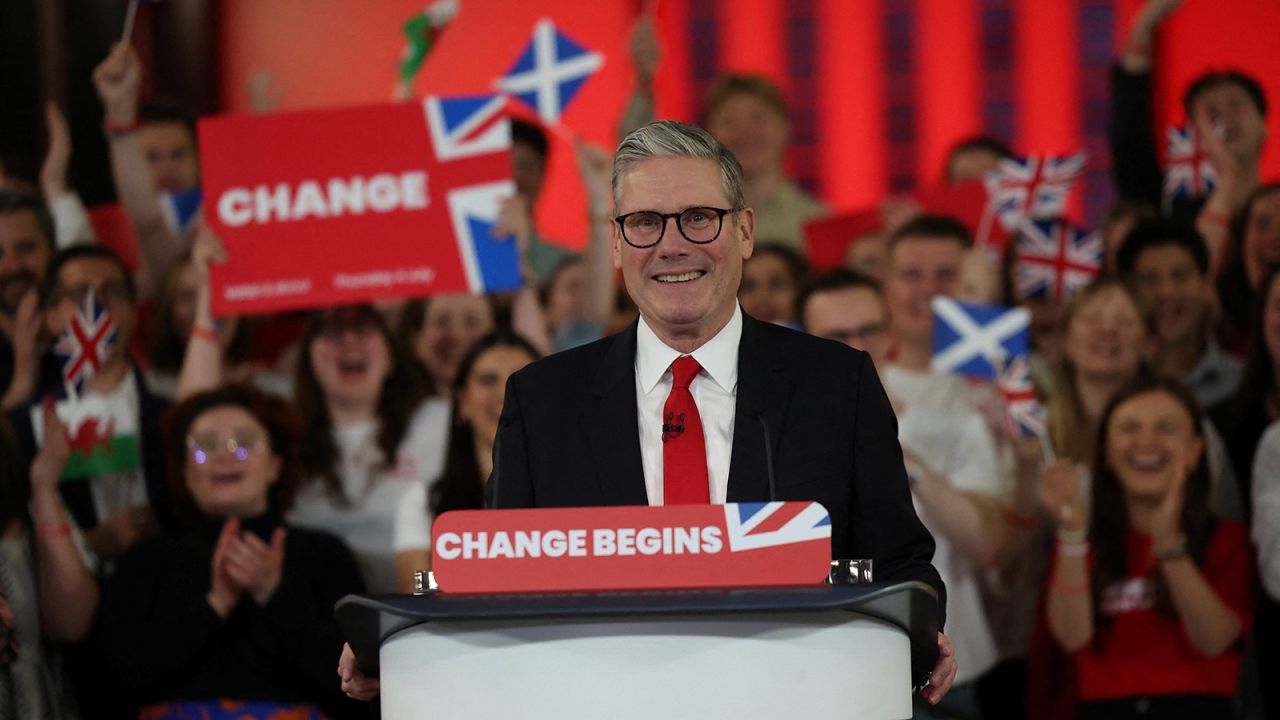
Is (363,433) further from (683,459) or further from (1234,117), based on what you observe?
(1234,117)

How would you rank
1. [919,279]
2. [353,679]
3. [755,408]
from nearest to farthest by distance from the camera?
[353,679]
[755,408]
[919,279]

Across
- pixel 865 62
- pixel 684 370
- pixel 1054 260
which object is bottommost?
pixel 684 370

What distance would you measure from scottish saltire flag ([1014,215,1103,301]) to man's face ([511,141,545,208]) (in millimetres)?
1558

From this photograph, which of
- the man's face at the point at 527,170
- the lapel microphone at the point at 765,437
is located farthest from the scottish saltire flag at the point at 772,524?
the man's face at the point at 527,170

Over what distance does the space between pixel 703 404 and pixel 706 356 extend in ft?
0.20

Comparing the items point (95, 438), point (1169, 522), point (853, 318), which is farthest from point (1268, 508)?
point (95, 438)

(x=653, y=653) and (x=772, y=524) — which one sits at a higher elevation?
(x=772, y=524)

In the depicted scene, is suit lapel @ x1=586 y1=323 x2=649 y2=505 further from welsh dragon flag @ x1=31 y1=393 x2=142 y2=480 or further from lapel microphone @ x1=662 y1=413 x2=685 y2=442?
welsh dragon flag @ x1=31 y1=393 x2=142 y2=480

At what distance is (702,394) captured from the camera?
2.10 meters

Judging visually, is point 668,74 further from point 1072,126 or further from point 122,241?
point 122,241

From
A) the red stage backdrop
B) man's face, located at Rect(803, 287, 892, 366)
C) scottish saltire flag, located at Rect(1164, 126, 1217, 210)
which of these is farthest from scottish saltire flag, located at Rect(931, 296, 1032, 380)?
the red stage backdrop

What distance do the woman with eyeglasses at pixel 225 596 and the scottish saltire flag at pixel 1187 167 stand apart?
9.65ft

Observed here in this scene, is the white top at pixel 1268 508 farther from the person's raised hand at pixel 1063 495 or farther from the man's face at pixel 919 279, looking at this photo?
the man's face at pixel 919 279

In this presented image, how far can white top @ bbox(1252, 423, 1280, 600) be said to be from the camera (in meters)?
3.99
